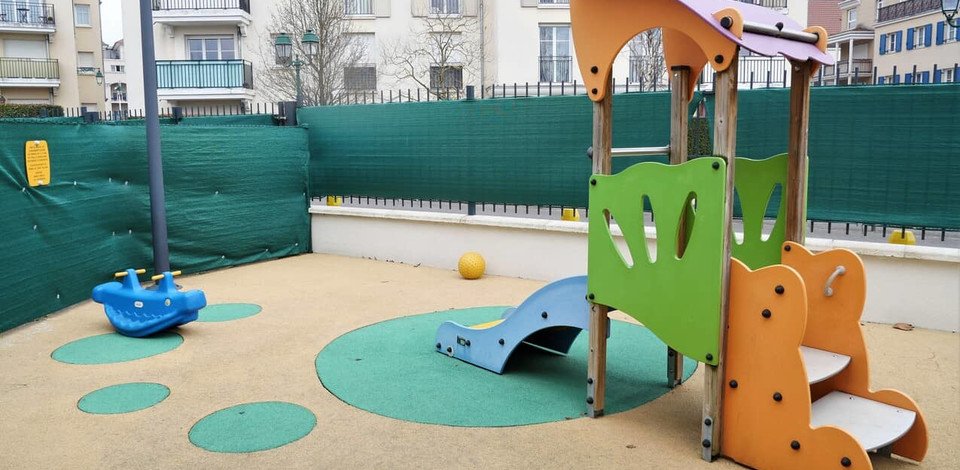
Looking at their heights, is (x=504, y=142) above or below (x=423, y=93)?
below

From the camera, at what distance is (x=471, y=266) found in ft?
29.0

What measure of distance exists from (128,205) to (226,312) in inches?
87.5

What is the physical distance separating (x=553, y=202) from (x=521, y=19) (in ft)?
72.1

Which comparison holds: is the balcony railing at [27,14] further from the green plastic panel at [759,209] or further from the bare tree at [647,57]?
the green plastic panel at [759,209]

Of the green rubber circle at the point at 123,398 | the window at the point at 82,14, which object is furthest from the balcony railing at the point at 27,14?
the green rubber circle at the point at 123,398

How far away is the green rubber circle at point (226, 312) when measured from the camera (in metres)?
7.16

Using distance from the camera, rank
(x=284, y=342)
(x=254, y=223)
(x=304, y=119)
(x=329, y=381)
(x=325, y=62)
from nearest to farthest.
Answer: (x=329, y=381) → (x=284, y=342) → (x=254, y=223) → (x=304, y=119) → (x=325, y=62)

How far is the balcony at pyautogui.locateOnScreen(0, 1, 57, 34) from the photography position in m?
38.8

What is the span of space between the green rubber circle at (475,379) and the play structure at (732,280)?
1.66 feet

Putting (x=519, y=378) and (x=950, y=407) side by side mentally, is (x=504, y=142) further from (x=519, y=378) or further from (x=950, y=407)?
(x=950, y=407)

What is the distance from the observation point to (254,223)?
1017 centimetres

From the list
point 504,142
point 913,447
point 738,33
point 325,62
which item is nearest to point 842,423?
point 913,447

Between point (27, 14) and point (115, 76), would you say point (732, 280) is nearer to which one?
point (27, 14)

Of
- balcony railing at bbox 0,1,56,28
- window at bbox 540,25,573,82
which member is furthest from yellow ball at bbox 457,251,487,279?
balcony railing at bbox 0,1,56,28
